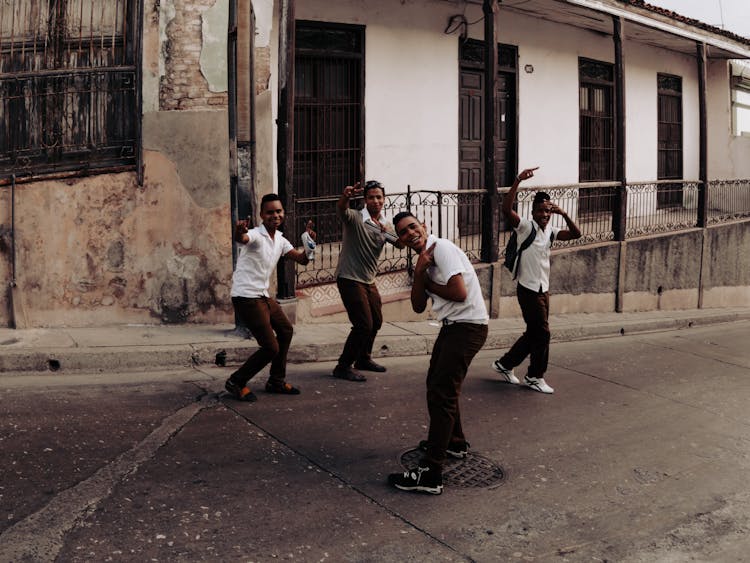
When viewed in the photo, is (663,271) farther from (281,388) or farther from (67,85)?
(67,85)

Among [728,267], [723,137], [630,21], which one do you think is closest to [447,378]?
[630,21]

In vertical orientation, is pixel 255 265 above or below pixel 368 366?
above

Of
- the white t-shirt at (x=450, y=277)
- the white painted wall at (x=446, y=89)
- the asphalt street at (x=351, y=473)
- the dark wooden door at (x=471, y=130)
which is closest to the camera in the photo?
the asphalt street at (x=351, y=473)

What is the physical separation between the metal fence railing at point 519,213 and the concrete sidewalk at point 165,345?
109 cm

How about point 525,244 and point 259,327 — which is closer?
point 259,327

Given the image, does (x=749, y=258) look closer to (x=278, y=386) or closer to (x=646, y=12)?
(x=646, y=12)

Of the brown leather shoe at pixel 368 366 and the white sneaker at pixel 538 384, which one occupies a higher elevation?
the brown leather shoe at pixel 368 366

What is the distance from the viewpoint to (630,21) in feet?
46.5

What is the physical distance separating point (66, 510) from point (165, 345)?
12.3ft

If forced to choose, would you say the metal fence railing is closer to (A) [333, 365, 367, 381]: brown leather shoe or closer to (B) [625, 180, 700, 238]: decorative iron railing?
(B) [625, 180, 700, 238]: decorative iron railing

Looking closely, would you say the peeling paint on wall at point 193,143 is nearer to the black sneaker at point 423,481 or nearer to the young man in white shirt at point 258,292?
the young man in white shirt at point 258,292

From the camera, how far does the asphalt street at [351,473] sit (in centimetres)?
436

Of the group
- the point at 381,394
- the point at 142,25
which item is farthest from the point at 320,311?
the point at 142,25

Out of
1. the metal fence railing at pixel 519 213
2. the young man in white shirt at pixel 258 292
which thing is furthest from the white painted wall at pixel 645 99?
the young man in white shirt at pixel 258 292
